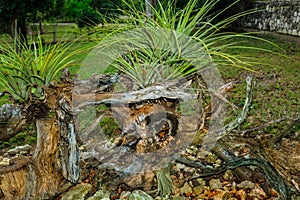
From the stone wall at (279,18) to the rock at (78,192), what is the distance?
621cm

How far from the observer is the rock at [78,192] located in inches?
74.7

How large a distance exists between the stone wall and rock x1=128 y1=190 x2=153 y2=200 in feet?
20.2

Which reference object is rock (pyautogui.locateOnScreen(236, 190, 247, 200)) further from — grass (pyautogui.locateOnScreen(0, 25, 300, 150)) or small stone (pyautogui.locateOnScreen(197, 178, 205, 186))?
grass (pyautogui.locateOnScreen(0, 25, 300, 150))

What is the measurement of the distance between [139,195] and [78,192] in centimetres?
39

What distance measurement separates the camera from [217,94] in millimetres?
1991

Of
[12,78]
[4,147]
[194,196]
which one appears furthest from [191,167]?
[4,147]

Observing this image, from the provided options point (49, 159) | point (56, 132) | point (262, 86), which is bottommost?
point (262, 86)

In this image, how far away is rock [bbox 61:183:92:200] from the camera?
1896 mm

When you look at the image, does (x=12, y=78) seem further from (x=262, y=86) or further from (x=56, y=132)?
(x=262, y=86)

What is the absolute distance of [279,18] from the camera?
853 cm

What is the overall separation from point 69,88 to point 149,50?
0.51m

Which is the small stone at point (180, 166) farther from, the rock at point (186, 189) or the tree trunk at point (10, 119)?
the tree trunk at point (10, 119)

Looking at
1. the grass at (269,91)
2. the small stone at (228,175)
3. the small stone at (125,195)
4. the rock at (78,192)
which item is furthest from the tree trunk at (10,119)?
the small stone at (228,175)

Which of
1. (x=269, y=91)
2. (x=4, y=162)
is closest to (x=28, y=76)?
(x=4, y=162)
